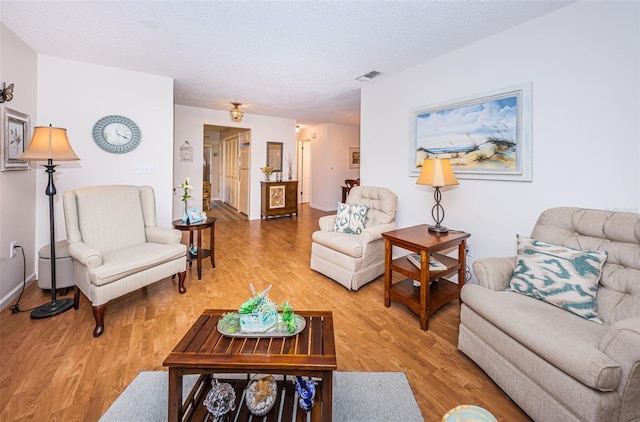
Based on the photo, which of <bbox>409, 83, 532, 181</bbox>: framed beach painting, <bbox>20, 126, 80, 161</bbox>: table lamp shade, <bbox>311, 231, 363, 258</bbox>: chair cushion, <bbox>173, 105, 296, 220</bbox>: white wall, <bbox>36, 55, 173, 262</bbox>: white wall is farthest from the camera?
<bbox>173, 105, 296, 220</bbox>: white wall

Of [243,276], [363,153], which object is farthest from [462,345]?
[363,153]

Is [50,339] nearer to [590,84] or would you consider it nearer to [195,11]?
[195,11]

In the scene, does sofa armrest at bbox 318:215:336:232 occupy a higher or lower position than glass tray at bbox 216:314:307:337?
higher

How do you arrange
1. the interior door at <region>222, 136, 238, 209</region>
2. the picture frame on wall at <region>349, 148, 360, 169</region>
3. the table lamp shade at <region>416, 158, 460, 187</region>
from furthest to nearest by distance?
the picture frame on wall at <region>349, 148, 360, 169</region> < the interior door at <region>222, 136, 238, 209</region> < the table lamp shade at <region>416, 158, 460, 187</region>

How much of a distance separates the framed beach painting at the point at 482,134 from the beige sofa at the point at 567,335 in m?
0.69

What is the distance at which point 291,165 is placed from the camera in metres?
7.51

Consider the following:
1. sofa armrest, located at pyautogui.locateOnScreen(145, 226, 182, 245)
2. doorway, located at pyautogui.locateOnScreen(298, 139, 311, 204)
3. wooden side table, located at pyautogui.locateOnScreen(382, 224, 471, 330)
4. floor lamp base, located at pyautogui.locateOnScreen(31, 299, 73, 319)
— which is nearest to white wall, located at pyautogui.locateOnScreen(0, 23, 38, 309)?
floor lamp base, located at pyautogui.locateOnScreen(31, 299, 73, 319)

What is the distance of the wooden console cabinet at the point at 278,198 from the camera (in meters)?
6.98

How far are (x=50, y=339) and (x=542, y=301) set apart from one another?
3.32 meters

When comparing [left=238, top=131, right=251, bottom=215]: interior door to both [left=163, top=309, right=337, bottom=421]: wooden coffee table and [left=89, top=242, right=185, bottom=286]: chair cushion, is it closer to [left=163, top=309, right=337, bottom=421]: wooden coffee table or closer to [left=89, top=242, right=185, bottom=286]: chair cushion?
[left=89, top=242, right=185, bottom=286]: chair cushion

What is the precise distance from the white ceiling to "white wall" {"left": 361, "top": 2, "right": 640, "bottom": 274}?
0.19 metres

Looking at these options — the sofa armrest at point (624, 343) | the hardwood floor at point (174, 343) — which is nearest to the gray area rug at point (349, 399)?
the hardwood floor at point (174, 343)

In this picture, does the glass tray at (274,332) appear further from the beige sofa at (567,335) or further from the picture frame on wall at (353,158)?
the picture frame on wall at (353,158)

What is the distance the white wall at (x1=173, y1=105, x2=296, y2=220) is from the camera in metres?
6.05
